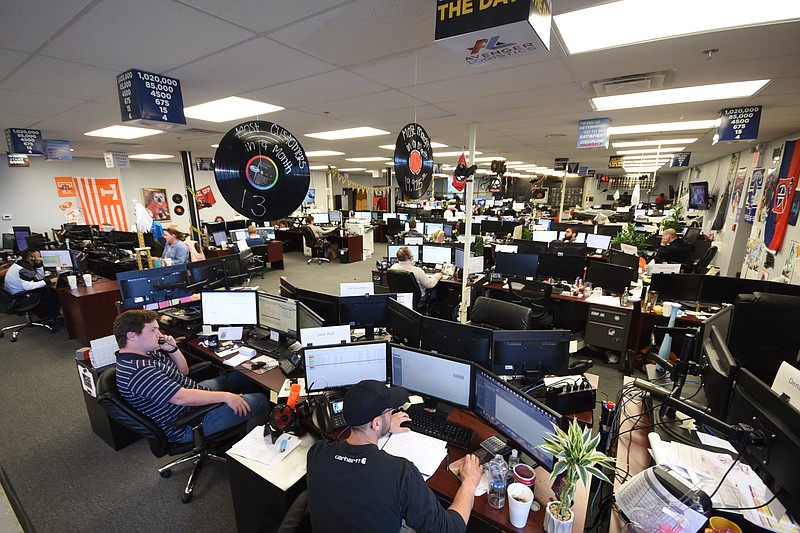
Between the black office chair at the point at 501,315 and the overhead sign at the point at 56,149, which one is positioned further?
the overhead sign at the point at 56,149

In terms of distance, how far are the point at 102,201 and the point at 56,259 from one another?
20.0 ft

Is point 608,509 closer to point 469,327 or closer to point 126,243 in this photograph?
point 469,327

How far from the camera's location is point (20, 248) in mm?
7707

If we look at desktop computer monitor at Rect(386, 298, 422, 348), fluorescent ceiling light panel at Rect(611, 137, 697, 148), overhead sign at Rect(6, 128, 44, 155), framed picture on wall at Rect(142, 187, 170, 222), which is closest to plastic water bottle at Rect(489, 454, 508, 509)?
desktop computer monitor at Rect(386, 298, 422, 348)

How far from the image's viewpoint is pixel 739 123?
12.7 ft

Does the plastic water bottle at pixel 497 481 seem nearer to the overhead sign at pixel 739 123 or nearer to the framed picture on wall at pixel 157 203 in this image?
the overhead sign at pixel 739 123

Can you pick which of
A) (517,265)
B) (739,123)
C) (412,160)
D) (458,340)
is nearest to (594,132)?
(739,123)

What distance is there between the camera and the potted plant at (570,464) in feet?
4.06

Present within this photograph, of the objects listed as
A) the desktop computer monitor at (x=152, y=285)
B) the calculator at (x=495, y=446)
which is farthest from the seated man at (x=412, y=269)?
the calculator at (x=495, y=446)

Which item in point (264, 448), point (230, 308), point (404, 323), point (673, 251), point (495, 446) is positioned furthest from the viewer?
point (673, 251)

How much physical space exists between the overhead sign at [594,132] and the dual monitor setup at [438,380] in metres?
4.28

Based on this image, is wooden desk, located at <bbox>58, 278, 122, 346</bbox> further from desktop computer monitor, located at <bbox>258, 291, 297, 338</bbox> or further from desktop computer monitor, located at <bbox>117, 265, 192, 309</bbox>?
desktop computer monitor, located at <bbox>258, 291, 297, 338</bbox>

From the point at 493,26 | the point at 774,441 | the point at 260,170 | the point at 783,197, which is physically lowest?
the point at 774,441

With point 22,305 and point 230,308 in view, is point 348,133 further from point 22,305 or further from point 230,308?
point 22,305
